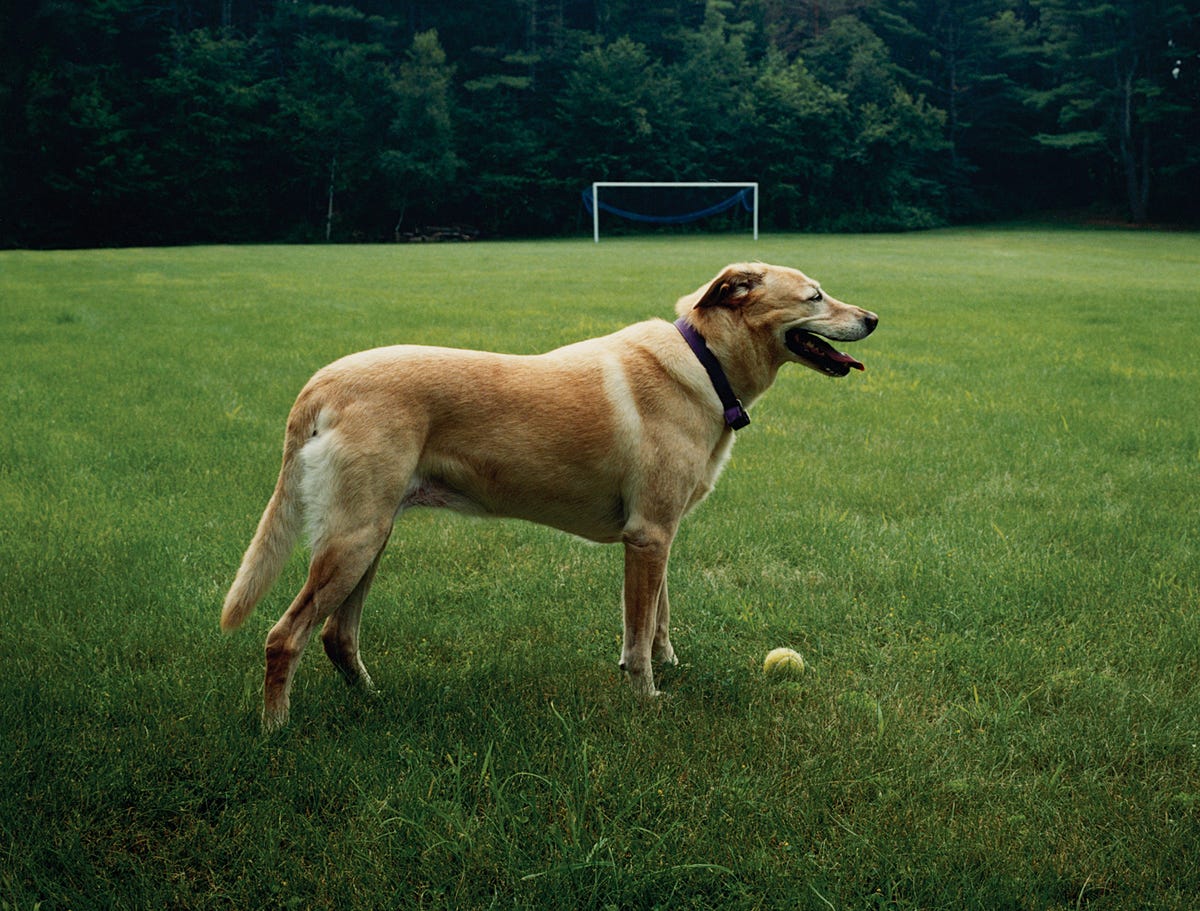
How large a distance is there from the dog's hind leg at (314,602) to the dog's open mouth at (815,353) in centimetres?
165

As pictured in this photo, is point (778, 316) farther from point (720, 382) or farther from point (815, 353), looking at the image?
point (720, 382)

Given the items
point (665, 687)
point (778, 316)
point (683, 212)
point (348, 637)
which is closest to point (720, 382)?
point (778, 316)

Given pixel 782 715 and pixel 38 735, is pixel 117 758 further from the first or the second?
pixel 782 715

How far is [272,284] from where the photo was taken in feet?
63.6

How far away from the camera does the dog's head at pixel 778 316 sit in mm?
3953

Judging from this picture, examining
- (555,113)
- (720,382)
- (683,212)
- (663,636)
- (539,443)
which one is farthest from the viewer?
(683,212)

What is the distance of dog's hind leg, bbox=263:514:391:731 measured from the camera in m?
3.37

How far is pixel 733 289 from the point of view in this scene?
13.0 ft

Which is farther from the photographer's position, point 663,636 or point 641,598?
point 663,636

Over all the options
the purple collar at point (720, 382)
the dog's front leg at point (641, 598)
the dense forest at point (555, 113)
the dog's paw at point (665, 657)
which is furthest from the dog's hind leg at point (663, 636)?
the dense forest at point (555, 113)

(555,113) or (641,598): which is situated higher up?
(555,113)

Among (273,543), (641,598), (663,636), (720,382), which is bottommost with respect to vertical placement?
(663,636)

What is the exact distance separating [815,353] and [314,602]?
6.61 ft

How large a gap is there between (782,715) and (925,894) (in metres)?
1.04
